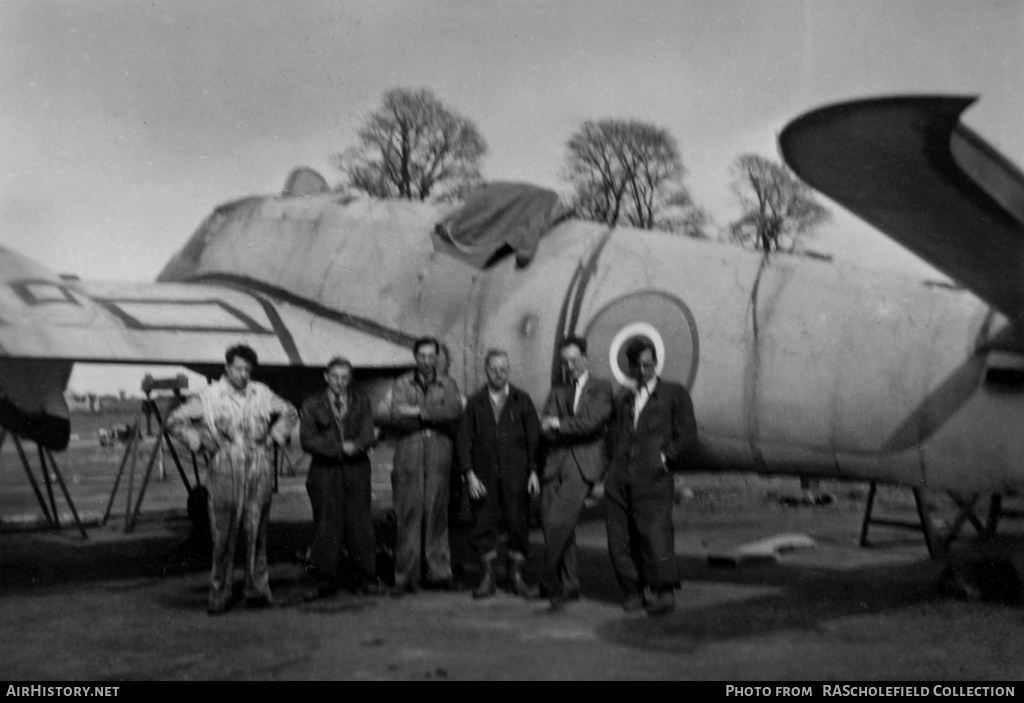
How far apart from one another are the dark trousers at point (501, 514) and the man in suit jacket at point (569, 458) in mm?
228

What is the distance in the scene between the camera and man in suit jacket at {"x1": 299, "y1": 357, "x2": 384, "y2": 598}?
651 cm

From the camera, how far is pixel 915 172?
3.38 metres

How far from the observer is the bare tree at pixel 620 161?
1334 cm

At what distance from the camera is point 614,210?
1364 centimetres

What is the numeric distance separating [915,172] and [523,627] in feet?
11.3

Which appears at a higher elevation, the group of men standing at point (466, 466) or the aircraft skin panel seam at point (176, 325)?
the aircraft skin panel seam at point (176, 325)

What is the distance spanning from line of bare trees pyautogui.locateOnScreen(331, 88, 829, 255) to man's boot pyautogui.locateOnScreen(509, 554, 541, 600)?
20.8ft

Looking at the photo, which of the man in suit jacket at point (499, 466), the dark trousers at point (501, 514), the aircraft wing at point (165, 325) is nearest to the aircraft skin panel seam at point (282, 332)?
the aircraft wing at point (165, 325)

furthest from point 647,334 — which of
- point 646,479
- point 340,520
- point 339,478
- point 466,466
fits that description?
point 340,520

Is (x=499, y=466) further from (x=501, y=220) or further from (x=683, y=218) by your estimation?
(x=683, y=218)

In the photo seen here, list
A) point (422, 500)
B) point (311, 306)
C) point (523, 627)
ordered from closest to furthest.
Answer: point (523, 627) < point (422, 500) < point (311, 306)

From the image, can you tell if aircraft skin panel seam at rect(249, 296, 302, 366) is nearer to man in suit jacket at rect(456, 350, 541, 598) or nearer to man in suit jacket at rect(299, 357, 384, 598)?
man in suit jacket at rect(299, 357, 384, 598)

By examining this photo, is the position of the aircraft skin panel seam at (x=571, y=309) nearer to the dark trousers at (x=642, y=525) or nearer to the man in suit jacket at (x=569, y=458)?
the man in suit jacket at (x=569, y=458)

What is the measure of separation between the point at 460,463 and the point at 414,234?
2.54 metres
